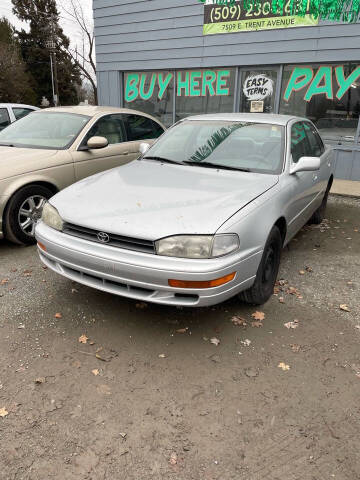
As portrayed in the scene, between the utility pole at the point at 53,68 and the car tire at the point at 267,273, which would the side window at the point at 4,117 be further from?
the utility pole at the point at 53,68

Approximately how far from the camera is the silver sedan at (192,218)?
2590 mm

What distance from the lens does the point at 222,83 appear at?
9.05m

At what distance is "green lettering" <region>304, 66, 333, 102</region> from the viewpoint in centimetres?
784

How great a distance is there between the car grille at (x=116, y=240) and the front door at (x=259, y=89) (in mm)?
6913

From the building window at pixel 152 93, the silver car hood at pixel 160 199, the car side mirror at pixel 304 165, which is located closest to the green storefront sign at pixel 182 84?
the building window at pixel 152 93

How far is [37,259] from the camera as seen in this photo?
4.32 meters

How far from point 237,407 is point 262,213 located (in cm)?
142

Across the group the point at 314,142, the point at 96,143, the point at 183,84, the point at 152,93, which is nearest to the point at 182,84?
the point at 183,84

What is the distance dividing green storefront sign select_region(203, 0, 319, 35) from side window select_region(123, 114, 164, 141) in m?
3.65

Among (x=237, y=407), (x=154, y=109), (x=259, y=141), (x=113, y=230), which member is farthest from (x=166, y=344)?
(x=154, y=109)

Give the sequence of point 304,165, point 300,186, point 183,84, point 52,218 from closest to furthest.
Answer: point 52,218 < point 304,165 < point 300,186 < point 183,84

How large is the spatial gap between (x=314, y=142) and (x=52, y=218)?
3470 mm

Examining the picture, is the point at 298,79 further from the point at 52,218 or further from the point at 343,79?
the point at 52,218

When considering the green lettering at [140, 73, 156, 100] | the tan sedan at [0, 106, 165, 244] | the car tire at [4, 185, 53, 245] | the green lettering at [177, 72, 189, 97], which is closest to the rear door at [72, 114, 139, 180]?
the tan sedan at [0, 106, 165, 244]
